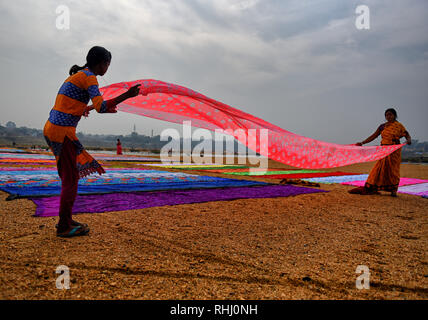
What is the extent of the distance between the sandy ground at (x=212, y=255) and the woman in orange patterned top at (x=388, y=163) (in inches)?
91.5

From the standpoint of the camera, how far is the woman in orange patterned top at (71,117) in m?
2.26

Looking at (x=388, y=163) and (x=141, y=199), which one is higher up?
(x=388, y=163)

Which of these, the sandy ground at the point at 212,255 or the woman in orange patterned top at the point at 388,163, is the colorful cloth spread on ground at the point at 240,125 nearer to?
the sandy ground at the point at 212,255

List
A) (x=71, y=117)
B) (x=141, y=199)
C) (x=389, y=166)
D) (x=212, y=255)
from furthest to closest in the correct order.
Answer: (x=389, y=166)
(x=141, y=199)
(x=71, y=117)
(x=212, y=255)

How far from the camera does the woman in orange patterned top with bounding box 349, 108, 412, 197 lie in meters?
5.50

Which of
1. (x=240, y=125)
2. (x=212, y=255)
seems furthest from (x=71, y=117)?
(x=240, y=125)

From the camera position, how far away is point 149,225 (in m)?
2.82

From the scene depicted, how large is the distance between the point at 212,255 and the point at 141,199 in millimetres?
2358

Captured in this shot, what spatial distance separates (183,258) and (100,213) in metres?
1.71

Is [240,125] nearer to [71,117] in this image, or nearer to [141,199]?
[141,199]

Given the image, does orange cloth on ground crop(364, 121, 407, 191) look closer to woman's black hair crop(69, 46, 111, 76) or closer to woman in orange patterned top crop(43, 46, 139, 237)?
A: woman in orange patterned top crop(43, 46, 139, 237)

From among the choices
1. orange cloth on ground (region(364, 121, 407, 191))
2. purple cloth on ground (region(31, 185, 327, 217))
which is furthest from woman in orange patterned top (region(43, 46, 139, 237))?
orange cloth on ground (region(364, 121, 407, 191))

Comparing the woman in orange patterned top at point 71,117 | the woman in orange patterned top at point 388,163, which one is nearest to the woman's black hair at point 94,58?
the woman in orange patterned top at point 71,117

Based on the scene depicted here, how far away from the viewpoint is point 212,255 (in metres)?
2.09
